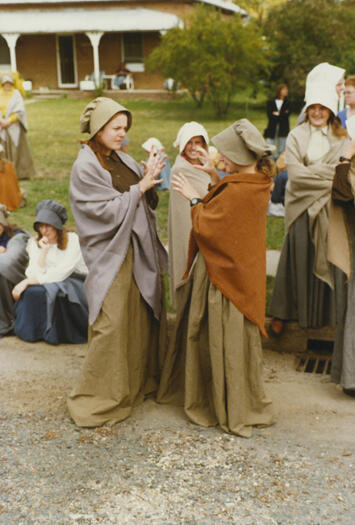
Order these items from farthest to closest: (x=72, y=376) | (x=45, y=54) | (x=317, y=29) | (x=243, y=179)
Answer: (x=45, y=54), (x=317, y=29), (x=72, y=376), (x=243, y=179)

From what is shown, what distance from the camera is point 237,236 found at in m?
4.09

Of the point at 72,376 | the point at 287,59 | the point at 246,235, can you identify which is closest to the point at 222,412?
the point at 246,235

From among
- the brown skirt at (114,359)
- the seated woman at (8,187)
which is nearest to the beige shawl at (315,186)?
the brown skirt at (114,359)

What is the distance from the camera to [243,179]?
13.2ft

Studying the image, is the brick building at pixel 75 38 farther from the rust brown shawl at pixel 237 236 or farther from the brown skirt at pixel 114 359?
the rust brown shawl at pixel 237 236

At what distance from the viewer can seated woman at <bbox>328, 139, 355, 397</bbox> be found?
4.48 metres

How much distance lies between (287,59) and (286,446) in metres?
20.7

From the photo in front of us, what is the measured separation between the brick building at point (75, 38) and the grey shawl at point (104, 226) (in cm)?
2610

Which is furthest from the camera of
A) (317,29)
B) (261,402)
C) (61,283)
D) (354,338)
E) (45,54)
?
(45,54)

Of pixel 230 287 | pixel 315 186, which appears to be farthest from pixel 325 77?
pixel 230 287

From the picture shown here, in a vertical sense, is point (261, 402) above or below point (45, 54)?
below

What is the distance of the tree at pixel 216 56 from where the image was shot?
68.1 ft

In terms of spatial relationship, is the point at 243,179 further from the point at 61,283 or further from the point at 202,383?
the point at 61,283

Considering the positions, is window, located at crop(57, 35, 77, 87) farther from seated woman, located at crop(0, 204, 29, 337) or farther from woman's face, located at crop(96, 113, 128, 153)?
woman's face, located at crop(96, 113, 128, 153)
